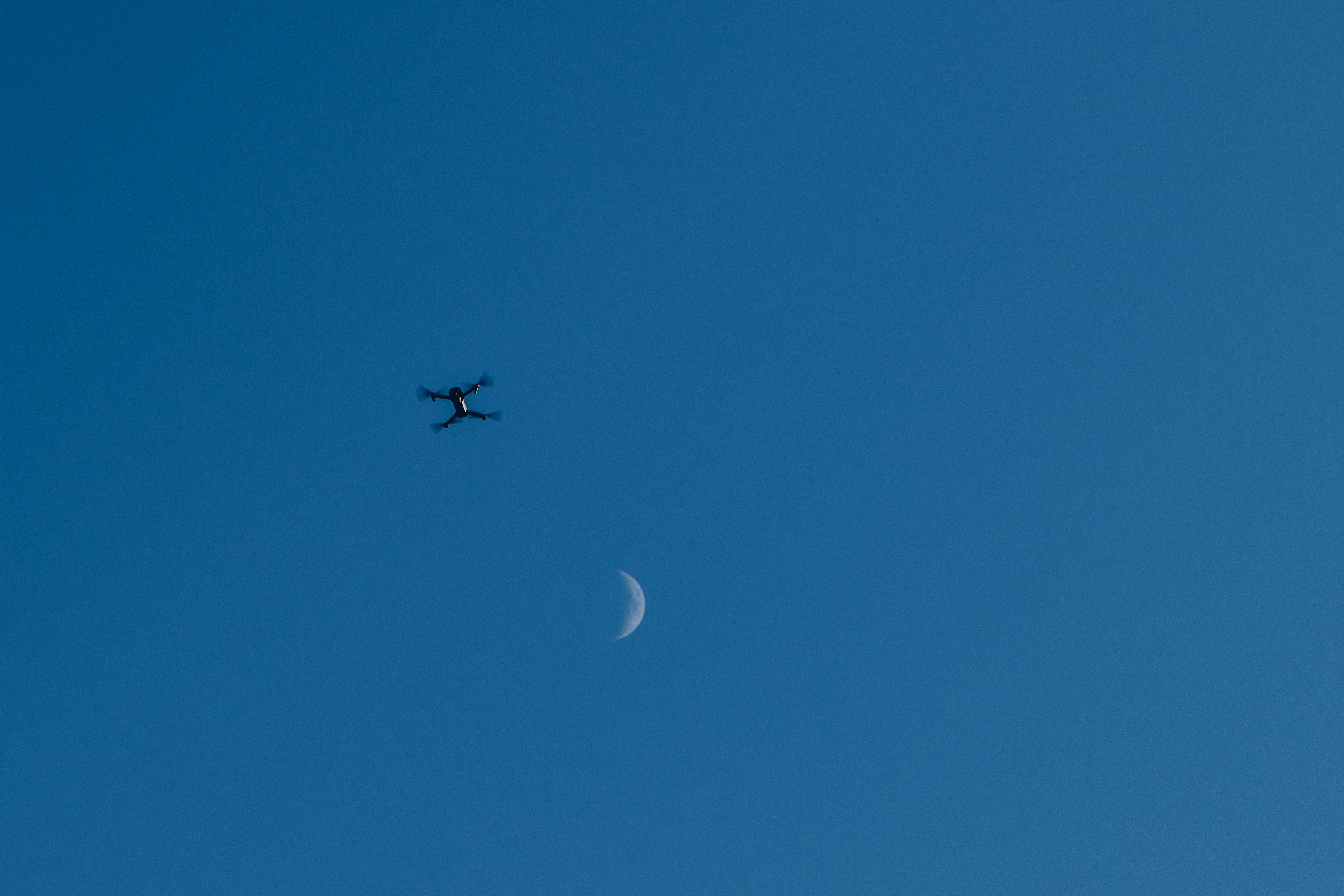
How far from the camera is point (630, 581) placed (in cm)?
8856

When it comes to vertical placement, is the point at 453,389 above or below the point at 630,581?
above

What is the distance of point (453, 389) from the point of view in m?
83.1

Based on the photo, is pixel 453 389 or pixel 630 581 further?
pixel 630 581

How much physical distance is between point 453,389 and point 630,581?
15.7 m
